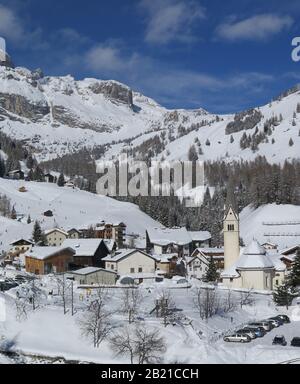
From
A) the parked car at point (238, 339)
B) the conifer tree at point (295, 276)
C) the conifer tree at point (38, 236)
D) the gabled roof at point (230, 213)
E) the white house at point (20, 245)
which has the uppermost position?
the gabled roof at point (230, 213)

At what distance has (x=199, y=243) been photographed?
344 ft

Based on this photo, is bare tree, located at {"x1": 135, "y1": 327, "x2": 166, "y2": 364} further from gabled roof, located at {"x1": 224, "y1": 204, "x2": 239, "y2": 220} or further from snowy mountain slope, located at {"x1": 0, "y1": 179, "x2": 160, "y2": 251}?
snowy mountain slope, located at {"x1": 0, "y1": 179, "x2": 160, "y2": 251}

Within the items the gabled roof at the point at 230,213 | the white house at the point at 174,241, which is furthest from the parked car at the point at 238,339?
the white house at the point at 174,241

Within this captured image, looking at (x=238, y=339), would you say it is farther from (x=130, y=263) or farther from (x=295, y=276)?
(x=130, y=263)

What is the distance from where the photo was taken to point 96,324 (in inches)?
1441

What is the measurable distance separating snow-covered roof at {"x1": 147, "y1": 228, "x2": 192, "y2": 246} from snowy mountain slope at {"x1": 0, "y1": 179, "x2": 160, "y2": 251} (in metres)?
10.2

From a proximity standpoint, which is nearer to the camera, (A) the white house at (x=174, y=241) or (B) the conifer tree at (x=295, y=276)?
(B) the conifer tree at (x=295, y=276)

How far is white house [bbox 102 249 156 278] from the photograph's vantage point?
6819 cm

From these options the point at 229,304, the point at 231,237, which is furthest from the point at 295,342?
the point at 231,237

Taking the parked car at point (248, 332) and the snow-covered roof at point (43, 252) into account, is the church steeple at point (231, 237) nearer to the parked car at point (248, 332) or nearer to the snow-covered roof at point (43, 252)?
the snow-covered roof at point (43, 252)

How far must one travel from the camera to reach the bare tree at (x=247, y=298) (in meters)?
51.7

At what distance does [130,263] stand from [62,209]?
5840cm

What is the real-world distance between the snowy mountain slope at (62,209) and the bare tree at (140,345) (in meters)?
59.8

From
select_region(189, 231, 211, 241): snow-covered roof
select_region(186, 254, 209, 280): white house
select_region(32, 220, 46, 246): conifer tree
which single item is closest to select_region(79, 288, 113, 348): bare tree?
select_region(186, 254, 209, 280): white house
